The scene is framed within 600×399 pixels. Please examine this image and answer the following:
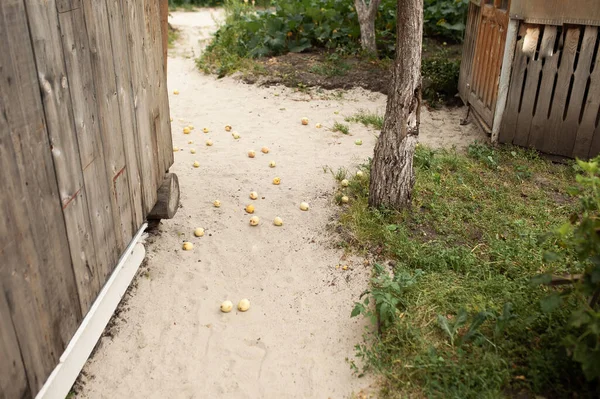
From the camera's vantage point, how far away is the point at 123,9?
128 inches

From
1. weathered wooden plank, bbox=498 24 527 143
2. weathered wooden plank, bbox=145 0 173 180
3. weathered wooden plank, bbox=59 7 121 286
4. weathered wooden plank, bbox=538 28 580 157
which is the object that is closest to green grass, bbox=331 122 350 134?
weathered wooden plank, bbox=498 24 527 143

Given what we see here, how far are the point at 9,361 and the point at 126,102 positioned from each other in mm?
1729

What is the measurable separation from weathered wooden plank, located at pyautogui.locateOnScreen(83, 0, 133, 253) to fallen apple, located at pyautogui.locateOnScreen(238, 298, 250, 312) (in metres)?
0.85

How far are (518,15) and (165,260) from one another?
13.9 ft

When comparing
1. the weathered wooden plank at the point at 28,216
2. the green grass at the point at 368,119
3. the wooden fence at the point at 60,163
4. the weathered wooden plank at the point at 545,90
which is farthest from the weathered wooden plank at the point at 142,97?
the weathered wooden plank at the point at 545,90

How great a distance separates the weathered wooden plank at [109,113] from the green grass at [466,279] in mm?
1618

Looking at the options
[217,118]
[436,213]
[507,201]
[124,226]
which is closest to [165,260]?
[124,226]

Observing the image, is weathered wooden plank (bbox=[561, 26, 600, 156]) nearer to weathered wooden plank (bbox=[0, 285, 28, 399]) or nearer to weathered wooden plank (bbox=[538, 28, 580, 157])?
weathered wooden plank (bbox=[538, 28, 580, 157])

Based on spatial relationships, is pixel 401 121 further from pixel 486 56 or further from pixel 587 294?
pixel 486 56

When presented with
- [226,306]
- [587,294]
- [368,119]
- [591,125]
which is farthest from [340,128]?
[587,294]

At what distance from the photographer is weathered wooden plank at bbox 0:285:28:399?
2.05m

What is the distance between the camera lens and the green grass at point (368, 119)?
7.01 metres

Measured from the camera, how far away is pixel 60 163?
97.6 inches

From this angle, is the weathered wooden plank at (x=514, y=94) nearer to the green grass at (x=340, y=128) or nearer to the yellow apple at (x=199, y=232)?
the green grass at (x=340, y=128)
